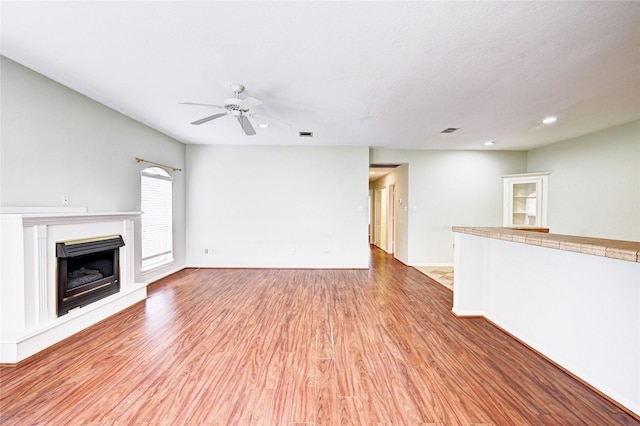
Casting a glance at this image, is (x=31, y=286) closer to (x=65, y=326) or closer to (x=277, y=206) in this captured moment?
(x=65, y=326)

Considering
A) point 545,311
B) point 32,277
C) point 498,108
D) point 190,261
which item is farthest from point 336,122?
point 190,261

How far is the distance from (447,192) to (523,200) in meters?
1.62

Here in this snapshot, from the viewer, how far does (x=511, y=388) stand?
1784 millimetres

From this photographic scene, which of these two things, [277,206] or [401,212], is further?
[401,212]

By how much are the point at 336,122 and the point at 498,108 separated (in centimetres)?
220

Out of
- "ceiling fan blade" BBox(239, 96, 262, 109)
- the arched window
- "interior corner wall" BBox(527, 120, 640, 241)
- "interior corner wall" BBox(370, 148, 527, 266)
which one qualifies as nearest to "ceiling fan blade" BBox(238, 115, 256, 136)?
"ceiling fan blade" BBox(239, 96, 262, 109)

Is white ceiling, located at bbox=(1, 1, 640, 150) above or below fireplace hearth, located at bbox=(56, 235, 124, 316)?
above

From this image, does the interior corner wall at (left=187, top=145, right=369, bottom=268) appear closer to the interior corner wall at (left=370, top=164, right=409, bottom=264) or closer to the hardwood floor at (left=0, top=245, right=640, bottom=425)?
the interior corner wall at (left=370, top=164, right=409, bottom=264)

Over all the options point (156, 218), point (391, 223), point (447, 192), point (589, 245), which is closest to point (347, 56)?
point (589, 245)

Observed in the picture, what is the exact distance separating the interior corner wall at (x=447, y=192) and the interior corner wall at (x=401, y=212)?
0.60 ft

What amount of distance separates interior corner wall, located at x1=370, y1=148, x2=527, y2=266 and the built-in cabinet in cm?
18

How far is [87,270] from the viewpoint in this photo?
113 inches

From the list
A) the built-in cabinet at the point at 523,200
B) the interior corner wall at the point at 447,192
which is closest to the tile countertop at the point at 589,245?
the interior corner wall at the point at 447,192

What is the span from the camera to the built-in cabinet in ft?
17.0
